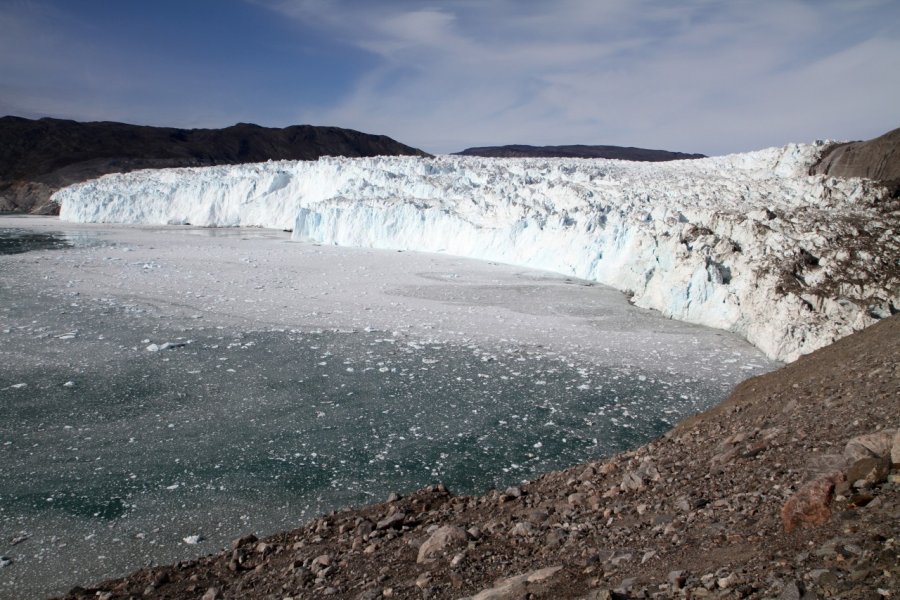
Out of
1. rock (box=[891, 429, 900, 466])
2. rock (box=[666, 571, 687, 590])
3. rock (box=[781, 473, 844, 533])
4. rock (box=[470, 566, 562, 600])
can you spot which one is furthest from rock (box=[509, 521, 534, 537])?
rock (box=[891, 429, 900, 466])

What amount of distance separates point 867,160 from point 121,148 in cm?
5839

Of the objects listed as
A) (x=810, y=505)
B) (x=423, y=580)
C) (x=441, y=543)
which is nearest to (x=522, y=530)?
(x=441, y=543)

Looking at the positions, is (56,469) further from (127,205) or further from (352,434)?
(127,205)

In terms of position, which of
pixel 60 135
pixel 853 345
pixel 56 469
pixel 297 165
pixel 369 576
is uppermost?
pixel 60 135

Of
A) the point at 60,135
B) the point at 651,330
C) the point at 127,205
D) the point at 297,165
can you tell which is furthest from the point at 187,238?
the point at 60,135

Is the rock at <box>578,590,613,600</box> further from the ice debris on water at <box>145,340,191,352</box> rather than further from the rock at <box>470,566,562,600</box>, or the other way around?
the ice debris on water at <box>145,340,191,352</box>

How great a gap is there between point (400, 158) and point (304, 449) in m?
23.1

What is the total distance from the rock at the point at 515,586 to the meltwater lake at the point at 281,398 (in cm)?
174

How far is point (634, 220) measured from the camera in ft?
41.8

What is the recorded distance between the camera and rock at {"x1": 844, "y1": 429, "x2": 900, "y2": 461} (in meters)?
2.39

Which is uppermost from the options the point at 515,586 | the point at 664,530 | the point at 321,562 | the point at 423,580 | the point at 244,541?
the point at 664,530

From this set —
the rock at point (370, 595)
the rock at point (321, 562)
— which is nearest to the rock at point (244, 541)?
the rock at point (321, 562)

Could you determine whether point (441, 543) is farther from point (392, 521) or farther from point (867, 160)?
point (867, 160)

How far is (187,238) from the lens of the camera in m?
20.2
